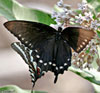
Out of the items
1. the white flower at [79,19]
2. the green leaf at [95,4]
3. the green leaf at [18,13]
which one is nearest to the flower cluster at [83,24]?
the white flower at [79,19]

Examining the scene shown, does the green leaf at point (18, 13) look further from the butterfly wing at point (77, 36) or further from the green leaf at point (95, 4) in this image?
the green leaf at point (95, 4)

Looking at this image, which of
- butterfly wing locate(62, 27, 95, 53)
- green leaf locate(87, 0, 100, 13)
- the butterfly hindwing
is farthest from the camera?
green leaf locate(87, 0, 100, 13)

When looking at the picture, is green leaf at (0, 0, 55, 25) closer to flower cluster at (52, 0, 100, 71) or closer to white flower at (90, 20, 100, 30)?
flower cluster at (52, 0, 100, 71)

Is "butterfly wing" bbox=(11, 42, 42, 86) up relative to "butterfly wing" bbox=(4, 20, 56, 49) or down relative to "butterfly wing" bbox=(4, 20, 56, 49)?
down

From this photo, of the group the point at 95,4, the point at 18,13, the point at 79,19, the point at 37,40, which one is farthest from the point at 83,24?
the point at 95,4

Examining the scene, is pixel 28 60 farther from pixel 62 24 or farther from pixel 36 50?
pixel 62 24

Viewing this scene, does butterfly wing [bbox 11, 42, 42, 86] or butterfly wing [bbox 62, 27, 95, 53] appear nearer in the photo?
butterfly wing [bbox 62, 27, 95, 53]

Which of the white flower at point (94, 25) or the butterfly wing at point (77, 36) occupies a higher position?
the white flower at point (94, 25)

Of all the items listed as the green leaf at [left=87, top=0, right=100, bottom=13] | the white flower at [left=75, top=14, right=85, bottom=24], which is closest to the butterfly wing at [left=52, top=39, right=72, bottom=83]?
the white flower at [left=75, top=14, right=85, bottom=24]
